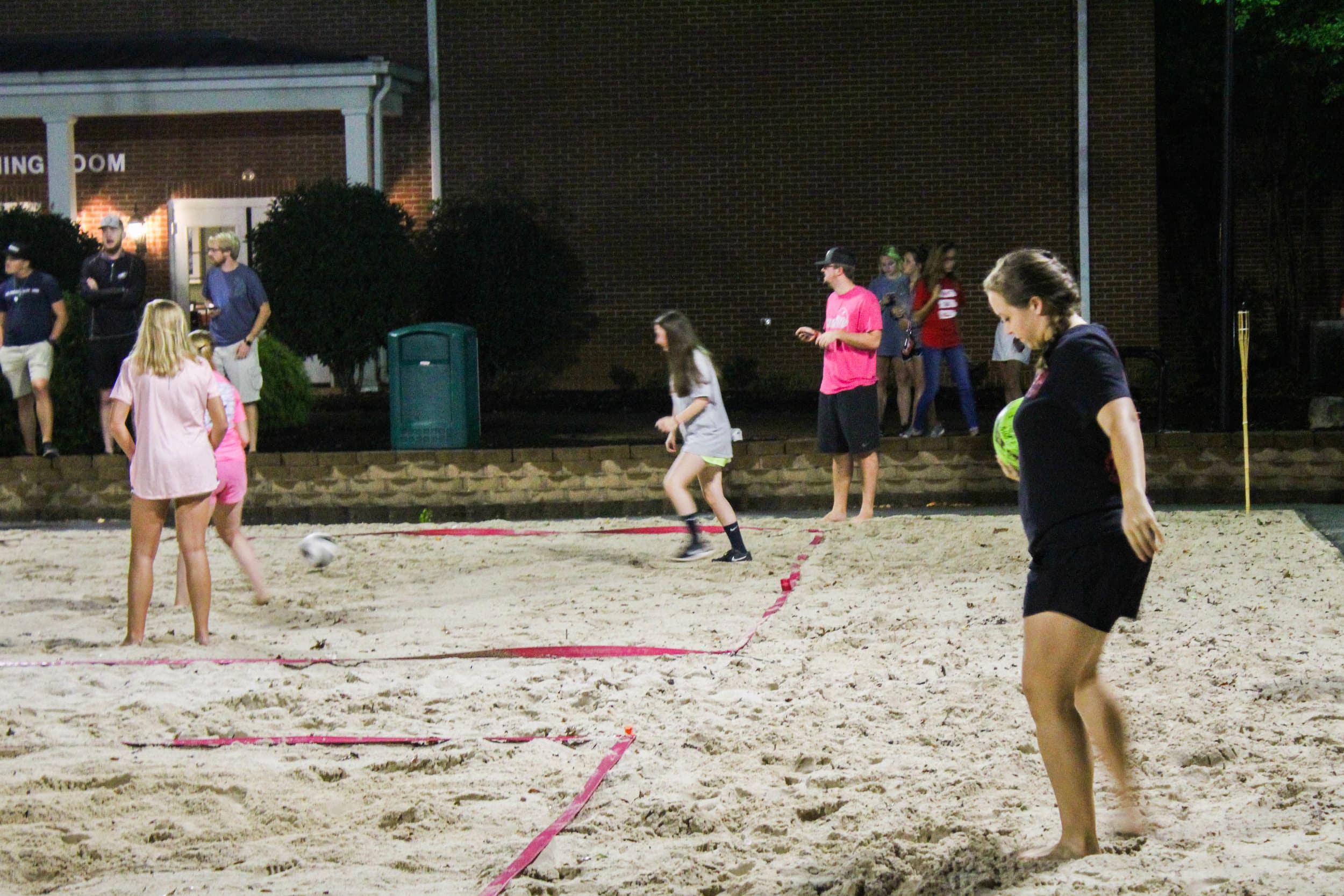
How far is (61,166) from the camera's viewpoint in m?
22.2

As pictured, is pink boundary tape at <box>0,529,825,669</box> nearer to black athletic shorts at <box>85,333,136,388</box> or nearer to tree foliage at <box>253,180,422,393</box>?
black athletic shorts at <box>85,333,136,388</box>

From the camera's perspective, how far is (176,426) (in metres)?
7.81

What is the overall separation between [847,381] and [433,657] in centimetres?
475

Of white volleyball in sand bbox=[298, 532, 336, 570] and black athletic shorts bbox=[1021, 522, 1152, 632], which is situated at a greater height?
black athletic shorts bbox=[1021, 522, 1152, 632]

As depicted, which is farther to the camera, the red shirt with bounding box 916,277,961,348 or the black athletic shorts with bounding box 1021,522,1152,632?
the red shirt with bounding box 916,277,961,348

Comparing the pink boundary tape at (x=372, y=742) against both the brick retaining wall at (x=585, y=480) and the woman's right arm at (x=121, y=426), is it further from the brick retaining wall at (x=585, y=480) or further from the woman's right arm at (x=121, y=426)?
the brick retaining wall at (x=585, y=480)

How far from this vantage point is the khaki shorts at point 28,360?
13.8 metres

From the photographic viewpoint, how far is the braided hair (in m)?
4.37

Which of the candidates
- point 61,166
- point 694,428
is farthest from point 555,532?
point 61,166

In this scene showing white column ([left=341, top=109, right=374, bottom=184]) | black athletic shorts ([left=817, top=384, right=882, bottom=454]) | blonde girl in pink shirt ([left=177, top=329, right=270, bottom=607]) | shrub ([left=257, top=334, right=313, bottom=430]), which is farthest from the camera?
white column ([left=341, top=109, right=374, bottom=184])

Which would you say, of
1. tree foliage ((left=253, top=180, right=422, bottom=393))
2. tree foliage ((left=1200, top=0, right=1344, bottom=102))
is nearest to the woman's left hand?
tree foliage ((left=253, top=180, right=422, bottom=393))

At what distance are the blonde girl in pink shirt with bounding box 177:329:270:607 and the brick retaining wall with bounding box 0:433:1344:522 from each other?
4057mm

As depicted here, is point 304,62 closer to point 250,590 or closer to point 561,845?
point 250,590

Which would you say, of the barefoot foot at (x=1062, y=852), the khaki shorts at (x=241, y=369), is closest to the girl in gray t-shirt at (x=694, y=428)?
the khaki shorts at (x=241, y=369)
